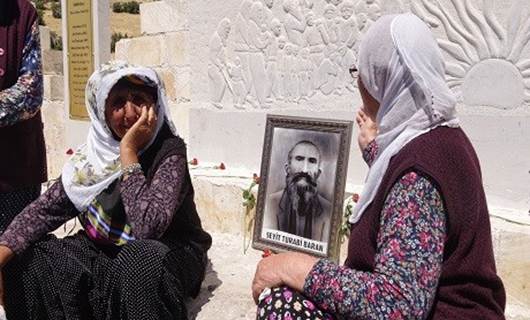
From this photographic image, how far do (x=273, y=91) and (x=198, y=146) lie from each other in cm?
88

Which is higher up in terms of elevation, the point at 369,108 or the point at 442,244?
the point at 369,108

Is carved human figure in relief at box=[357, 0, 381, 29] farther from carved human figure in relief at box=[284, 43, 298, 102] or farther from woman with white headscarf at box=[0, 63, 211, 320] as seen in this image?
woman with white headscarf at box=[0, 63, 211, 320]

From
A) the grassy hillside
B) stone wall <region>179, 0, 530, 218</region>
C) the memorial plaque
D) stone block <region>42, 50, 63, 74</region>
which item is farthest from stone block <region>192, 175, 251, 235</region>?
the grassy hillside

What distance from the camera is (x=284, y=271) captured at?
1.47m

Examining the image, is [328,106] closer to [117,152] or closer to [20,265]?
[117,152]

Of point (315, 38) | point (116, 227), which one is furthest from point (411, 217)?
point (315, 38)

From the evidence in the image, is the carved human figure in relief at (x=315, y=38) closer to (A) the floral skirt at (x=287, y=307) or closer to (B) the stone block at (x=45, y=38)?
(A) the floral skirt at (x=287, y=307)

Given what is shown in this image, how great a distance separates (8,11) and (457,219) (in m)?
2.17

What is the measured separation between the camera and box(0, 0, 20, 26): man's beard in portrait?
8.00 feet

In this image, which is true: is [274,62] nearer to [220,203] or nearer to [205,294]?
[220,203]

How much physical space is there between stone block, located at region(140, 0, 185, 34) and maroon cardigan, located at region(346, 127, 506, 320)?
3.49m

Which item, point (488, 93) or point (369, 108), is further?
point (488, 93)

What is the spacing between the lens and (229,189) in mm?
3668

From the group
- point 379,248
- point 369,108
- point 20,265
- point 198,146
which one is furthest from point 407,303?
point 198,146
